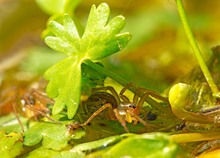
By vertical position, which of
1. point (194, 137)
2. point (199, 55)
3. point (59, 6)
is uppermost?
point (59, 6)

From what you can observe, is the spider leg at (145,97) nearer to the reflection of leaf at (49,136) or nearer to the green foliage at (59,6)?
the reflection of leaf at (49,136)

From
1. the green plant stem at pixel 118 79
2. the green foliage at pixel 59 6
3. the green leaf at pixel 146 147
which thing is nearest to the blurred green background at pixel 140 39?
the green foliage at pixel 59 6

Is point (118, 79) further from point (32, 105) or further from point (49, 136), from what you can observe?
point (32, 105)

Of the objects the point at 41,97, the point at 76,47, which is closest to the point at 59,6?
the point at 41,97

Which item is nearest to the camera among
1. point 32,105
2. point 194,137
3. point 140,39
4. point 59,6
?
point 194,137

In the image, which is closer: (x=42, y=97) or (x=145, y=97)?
(x=145, y=97)

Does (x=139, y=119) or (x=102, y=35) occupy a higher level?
(x=102, y=35)

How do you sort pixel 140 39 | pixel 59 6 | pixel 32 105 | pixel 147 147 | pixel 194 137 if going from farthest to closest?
pixel 140 39 < pixel 59 6 < pixel 32 105 < pixel 194 137 < pixel 147 147
